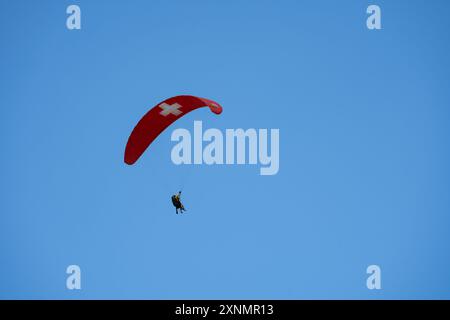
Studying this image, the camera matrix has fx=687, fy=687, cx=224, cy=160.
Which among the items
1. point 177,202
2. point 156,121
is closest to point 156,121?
point 156,121

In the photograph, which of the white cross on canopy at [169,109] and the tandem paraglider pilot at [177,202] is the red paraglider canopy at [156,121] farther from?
the tandem paraglider pilot at [177,202]

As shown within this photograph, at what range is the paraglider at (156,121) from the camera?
10992 millimetres

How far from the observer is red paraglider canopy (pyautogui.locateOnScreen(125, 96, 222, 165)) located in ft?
36.1

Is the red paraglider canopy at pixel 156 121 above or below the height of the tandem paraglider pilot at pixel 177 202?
above

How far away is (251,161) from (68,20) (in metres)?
4.49

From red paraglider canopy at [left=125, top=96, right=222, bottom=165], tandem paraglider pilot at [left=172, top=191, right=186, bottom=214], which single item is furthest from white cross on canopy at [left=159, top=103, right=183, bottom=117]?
tandem paraglider pilot at [left=172, top=191, right=186, bottom=214]

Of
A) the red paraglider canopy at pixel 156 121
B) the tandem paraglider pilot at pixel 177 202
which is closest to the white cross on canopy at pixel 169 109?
the red paraglider canopy at pixel 156 121

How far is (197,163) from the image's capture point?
12.7m

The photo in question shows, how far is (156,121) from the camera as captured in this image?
37.0 ft

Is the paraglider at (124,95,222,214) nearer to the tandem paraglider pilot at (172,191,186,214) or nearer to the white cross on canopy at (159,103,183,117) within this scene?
the white cross on canopy at (159,103,183,117)

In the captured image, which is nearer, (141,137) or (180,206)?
(141,137)
